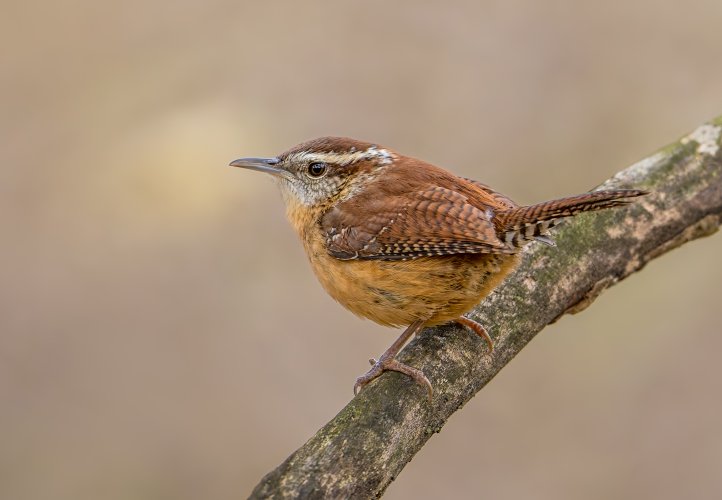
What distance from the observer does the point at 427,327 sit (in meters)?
4.06

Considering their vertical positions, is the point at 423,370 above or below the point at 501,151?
below

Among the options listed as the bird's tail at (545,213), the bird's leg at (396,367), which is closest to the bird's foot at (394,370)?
the bird's leg at (396,367)

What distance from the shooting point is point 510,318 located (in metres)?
4.04

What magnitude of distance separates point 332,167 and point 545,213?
1.20 m

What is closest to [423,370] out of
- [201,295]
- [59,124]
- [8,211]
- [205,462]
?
[205,462]

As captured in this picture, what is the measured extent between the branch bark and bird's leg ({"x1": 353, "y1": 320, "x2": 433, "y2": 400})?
0.11 feet

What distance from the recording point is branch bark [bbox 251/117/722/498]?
3102mm

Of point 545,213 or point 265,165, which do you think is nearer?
point 545,213

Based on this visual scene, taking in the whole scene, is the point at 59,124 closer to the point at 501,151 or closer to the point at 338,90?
the point at 338,90

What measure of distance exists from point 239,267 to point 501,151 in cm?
267

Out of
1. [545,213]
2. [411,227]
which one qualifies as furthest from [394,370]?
[545,213]

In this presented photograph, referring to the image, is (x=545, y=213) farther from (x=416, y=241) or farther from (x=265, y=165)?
(x=265, y=165)

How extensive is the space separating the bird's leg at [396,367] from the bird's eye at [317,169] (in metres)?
0.93

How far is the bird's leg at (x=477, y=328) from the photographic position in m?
3.86
